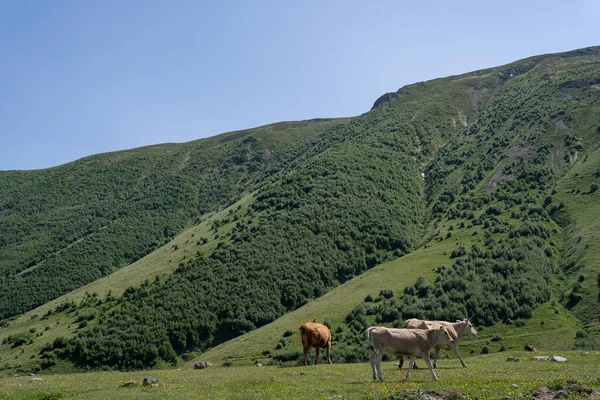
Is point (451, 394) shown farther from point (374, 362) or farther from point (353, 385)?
point (374, 362)

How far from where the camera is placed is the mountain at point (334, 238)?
6750 cm

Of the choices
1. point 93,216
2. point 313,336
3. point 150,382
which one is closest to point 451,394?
point 150,382

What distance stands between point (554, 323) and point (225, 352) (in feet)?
131

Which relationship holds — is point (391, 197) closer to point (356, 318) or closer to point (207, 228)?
point (207, 228)

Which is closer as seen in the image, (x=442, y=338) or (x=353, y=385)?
(x=353, y=385)

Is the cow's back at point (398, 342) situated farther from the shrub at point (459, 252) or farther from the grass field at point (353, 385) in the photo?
the shrub at point (459, 252)

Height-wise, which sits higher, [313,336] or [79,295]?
[313,336]

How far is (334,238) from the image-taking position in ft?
332

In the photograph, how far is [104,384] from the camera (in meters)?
24.8

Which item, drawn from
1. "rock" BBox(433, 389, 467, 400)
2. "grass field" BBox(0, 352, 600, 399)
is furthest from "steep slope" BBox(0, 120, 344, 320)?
"rock" BBox(433, 389, 467, 400)

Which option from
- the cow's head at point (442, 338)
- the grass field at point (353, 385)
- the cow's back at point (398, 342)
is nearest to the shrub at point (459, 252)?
the grass field at point (353, 385)

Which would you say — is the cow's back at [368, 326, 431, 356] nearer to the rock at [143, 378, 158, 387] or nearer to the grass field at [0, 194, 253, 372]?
the rock at [143, 378, 158, 387]

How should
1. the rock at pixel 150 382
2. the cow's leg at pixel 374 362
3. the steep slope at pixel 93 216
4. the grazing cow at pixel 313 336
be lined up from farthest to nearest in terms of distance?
the steep slope at pixel 93 216 < the grazing cow at pixel 313 336 < the rock at pixel 150 382 < the cow's leg at pixel 374 362

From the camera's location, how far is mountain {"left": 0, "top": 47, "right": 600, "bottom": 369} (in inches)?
2657
